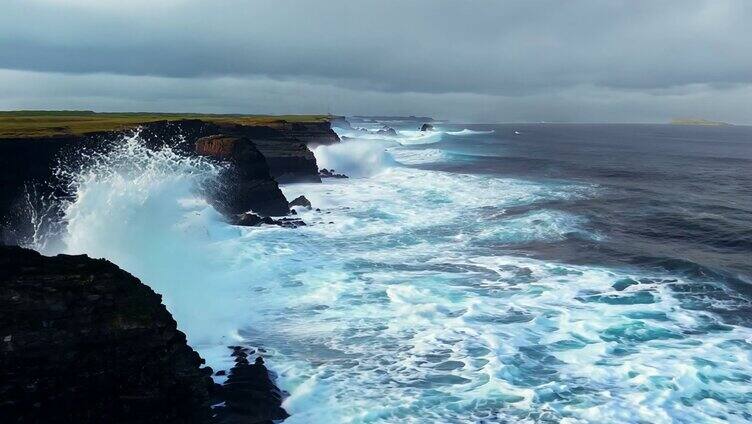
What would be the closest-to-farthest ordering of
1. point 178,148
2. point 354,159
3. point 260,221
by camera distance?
point 260,221
point 178,148
point 354,159

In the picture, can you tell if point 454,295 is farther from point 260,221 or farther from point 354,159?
point 354,159

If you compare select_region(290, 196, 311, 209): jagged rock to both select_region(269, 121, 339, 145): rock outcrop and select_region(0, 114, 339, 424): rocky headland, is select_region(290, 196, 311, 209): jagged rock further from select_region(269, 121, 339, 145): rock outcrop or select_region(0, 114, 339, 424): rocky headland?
select_region(269, 121, 339, 145): rock outcrop

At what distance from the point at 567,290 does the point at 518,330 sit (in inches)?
173

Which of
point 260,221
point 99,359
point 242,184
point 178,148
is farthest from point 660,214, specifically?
point 99,359

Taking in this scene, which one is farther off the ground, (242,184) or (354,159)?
(242,184)

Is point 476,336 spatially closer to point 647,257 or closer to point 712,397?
point 712,397

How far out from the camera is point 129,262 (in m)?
19.7

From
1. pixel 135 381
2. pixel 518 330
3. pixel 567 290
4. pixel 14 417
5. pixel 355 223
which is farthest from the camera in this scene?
pixel 355 223

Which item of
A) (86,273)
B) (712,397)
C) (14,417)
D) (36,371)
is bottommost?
(712,397)

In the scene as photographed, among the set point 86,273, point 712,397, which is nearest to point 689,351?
point 712,397

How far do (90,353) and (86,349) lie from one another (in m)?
0.10

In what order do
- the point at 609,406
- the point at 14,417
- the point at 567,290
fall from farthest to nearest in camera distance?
1. the point at 567,290
2. the point at 609,406
3. the point at 14,417

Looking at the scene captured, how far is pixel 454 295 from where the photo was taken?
1842 cm

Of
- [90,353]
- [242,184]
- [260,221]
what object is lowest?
[260,221]
